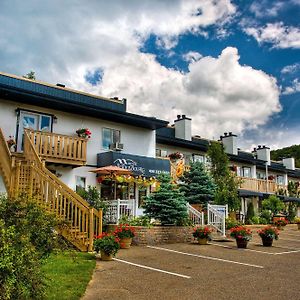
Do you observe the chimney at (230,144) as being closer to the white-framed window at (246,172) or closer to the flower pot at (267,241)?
the white-framed window at (246,172)

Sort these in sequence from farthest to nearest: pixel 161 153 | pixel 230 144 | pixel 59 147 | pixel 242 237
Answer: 1. pixel 230 144
2. pixel 161 153
3. pixel 59 147
4. pixel 242 237

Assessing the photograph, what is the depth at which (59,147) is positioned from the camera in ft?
62.5

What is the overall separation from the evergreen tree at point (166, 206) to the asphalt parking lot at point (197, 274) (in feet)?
8.32

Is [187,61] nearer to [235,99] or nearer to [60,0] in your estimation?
[235,99]

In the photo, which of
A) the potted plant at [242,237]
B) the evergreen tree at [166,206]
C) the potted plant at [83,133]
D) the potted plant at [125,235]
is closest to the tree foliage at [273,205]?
the evergreen tree at [166,206]

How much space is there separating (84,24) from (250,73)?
8.69 m

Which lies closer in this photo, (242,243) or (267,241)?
(242,243)

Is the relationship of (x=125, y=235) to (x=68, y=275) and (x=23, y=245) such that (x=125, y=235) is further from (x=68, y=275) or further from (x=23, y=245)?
(x=23, y=245)

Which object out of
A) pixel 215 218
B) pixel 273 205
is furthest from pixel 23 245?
pixel 273 205

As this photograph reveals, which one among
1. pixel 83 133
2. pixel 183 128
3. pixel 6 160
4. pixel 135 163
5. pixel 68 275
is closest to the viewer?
pixel 68 275

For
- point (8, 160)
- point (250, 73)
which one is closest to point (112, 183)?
point (8, 160)

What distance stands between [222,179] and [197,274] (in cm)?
1633

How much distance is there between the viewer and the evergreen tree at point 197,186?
2314cm

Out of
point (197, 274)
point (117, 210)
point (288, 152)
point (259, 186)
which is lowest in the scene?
point (197, 274)
